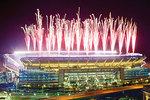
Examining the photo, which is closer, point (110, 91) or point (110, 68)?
point (110, 91)

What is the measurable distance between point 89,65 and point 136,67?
1427 cm

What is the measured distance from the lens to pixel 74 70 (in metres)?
48.6

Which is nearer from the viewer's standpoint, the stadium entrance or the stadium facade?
the stadium facade

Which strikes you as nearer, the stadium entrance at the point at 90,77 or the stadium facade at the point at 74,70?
the stadium facade at the point at 74,70

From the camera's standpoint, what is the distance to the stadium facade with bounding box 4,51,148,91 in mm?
46594

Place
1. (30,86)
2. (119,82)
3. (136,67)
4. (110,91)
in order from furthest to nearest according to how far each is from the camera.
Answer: (136,67)
(119,82)
(30,86)
(110,91)

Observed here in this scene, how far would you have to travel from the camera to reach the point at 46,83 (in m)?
46.8

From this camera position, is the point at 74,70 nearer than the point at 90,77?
Yes

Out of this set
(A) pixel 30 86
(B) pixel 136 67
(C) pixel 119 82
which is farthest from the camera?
(B) pixel 136 67

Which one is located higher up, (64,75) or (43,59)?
(43,59)

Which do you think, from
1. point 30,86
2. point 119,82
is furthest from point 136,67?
point 30,86

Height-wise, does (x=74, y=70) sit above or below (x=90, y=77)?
above

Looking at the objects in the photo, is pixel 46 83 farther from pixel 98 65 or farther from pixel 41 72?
pixel 98 65

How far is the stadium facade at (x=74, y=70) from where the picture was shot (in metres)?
46.6
